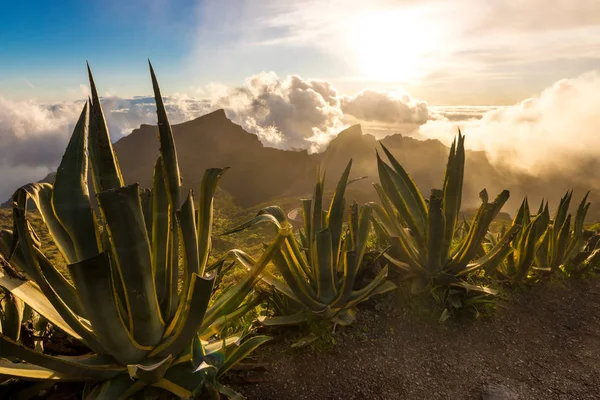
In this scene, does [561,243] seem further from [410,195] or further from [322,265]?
[322,265]

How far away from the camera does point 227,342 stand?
110 inches

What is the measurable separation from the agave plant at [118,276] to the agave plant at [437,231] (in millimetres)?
2014

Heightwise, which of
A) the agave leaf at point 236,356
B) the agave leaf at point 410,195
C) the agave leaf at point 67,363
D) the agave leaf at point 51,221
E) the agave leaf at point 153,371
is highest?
the agave leaf at point 51,221

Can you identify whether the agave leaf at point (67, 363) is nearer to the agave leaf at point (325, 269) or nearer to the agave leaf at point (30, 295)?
the agave leaf at point (30, 295)

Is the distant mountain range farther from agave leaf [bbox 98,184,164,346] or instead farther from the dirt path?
agave leaf [bbox 98,184,164,346]

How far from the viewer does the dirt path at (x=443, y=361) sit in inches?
119

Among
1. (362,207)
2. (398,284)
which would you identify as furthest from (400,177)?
(398,284)

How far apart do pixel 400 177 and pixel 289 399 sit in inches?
95.9

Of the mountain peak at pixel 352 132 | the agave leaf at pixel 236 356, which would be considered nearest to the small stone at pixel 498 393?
the agave leaf at pixel 236 356

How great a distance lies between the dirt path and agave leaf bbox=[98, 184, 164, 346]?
102cm

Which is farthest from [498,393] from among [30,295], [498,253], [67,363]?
[30,295]

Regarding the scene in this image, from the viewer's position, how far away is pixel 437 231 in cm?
384

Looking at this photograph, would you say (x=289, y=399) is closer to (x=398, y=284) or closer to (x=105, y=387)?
(x=105, y=387)

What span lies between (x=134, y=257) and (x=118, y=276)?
333 millimetres
